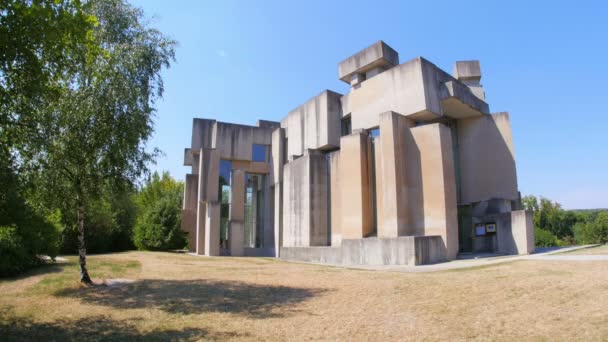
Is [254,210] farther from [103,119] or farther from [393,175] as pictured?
[103,119]

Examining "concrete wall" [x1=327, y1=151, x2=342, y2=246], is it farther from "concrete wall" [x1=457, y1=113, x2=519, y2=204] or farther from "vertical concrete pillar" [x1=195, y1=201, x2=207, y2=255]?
"vertical concrete pillar" [x1=195, y1=201, x2=207, y2=255]

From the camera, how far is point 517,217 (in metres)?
21.1

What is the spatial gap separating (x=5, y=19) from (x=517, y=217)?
22.0m

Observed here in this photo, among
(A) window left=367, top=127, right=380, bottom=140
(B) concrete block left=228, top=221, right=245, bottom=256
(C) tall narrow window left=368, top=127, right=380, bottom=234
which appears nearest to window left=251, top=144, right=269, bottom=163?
(B) concrete block left=228, top=221, right=245, bottom=256

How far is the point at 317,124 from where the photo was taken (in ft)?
102

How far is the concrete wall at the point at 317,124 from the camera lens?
99.2ft

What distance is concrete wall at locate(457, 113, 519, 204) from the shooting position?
25391 millimetres

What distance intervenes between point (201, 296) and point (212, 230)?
22.2 metres

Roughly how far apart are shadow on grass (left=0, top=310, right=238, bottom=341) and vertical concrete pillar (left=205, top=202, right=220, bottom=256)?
78.3 feet

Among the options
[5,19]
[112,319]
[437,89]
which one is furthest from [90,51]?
[437,89]

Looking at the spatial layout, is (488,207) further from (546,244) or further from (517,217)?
(546,244)

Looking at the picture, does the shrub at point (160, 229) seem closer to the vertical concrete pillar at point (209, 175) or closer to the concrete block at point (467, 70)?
the vertical concrete pillar at point (209, 175)

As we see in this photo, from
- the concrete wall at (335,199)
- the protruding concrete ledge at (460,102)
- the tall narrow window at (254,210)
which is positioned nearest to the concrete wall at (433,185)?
the protruding concrete ledge at (460,102)

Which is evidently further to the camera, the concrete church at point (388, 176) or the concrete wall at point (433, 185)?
the concrete church at point (388, 176)
